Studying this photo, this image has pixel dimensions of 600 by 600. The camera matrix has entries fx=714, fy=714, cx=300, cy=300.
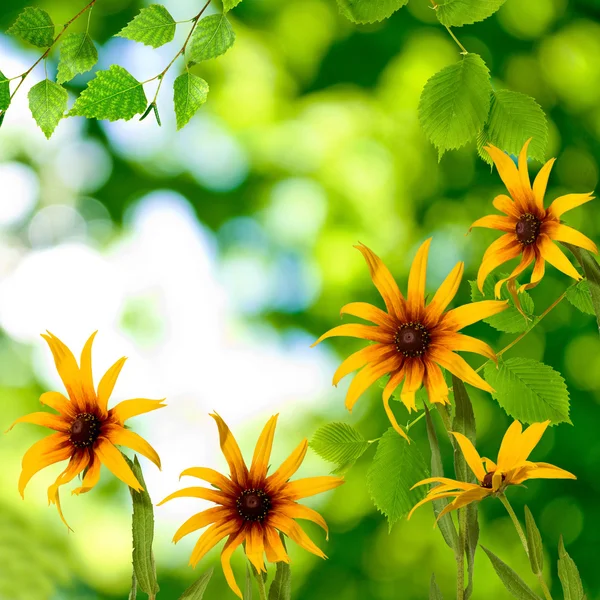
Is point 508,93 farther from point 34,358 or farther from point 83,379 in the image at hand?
point 34,358

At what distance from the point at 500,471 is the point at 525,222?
9 cm

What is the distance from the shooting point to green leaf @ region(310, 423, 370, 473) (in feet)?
0.99

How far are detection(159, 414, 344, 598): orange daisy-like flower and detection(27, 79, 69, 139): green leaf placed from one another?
15 centimetres

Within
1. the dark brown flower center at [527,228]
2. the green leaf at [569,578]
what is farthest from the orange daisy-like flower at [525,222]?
the green leaf at [569,578]

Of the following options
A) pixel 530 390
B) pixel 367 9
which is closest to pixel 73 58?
pixel 367 9

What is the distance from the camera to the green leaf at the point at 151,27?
28cm

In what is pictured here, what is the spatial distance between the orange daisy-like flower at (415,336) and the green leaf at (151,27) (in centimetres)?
12

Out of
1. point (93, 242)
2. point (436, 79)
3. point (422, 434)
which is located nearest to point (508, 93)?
point (436, 79)

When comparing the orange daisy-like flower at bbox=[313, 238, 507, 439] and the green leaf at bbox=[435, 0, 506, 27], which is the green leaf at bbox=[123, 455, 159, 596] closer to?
the orange daisy-like flower at bbox=[313, 238, 507, 439]

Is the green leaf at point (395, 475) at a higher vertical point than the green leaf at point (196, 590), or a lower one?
higher

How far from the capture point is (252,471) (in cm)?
26

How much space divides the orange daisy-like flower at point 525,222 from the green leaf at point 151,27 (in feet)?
0.45

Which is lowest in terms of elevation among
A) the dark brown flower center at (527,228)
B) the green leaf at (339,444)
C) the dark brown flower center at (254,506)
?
the dark brown flower center at (254,506)

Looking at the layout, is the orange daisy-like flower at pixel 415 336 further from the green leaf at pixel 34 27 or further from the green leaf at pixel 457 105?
the green leaf at pixel 34 27
